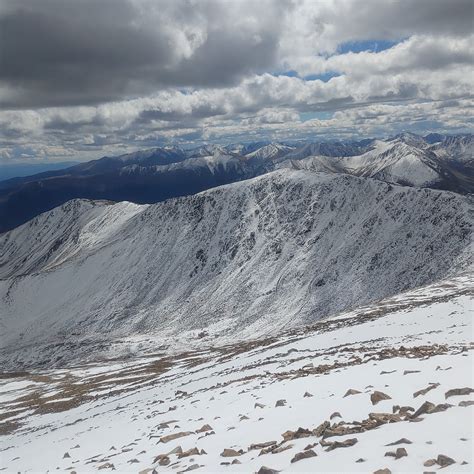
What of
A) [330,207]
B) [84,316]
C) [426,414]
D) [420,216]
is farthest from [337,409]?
[84,316]

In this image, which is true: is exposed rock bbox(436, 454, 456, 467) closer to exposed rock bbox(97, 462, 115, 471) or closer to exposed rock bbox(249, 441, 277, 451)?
exposed rock bbox(249, 441, 277, 451)

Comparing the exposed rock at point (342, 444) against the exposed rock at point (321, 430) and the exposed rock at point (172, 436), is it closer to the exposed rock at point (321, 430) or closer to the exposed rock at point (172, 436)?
the exposed rock at point (321, 430)

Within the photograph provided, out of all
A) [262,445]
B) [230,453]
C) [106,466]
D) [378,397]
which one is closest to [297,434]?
[262,445]

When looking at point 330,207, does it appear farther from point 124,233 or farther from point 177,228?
point 124,233

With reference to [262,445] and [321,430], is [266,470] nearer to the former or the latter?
[321,430]

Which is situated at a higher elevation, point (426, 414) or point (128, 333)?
point (426, 414)

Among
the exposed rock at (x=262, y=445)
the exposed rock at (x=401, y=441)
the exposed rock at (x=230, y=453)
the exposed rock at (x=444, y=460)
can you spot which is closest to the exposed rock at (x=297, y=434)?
the exposed rock at (x=262, y=445)

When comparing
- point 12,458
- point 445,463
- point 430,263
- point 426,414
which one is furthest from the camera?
point 430,263
